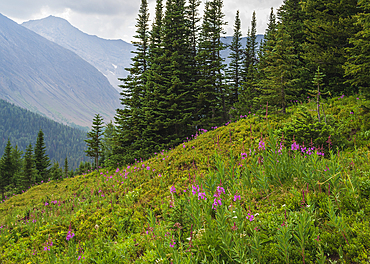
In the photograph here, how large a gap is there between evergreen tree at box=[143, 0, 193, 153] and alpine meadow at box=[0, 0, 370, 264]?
16cm

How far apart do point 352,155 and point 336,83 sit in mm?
7982

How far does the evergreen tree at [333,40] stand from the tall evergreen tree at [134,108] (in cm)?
1321

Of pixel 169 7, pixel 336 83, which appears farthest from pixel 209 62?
pixel 336 83

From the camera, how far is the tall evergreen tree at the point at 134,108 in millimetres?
17234

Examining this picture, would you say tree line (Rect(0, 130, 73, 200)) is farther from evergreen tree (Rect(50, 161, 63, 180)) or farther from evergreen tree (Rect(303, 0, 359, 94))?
evergreen tree (Rect(303, 0, 359, 94))

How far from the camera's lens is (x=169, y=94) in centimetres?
1755

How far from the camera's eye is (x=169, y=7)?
18.8 meters

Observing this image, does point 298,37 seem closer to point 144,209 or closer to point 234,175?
point 234,175

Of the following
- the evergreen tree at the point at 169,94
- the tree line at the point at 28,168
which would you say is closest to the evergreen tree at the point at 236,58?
the evergreen tree at the point at 169,94

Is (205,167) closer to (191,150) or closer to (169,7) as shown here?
(191,150)

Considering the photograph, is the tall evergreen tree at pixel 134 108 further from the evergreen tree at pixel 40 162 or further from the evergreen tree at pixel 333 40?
the evergreen tree at pixel 40 162

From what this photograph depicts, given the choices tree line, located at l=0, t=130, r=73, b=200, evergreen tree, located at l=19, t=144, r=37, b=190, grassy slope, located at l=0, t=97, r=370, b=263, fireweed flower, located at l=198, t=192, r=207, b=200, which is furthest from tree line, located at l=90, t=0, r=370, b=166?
evergreen tree, located at l=19, t=144, r=37, b=190

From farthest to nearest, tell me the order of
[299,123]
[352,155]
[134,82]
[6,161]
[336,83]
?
[6,161] → [134,82] → [336,83] → [299,123] → [352,155]

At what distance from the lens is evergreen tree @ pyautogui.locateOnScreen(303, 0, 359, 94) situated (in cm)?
950
